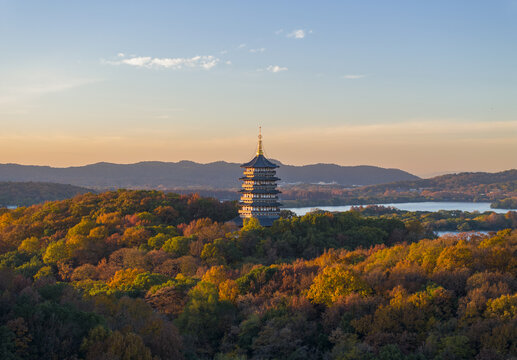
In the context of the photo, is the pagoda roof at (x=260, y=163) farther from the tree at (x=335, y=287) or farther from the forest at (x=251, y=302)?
the tree at (x=335, y=287)

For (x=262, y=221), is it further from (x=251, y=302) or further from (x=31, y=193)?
(x=31, y=193)

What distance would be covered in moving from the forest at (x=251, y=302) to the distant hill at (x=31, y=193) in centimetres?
10026

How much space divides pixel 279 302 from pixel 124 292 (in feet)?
30.4

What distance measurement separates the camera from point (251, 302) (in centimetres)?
2928

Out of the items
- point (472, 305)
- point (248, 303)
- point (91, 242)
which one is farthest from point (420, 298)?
point (91, 242)

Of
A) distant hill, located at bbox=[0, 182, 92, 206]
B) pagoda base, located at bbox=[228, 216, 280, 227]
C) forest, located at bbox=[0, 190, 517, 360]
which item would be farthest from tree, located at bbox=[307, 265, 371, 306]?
distant hill, located at bbox=[0, 182, 92, 206]

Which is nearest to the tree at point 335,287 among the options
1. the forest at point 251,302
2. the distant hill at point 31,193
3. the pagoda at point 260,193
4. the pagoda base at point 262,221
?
the forest at point 251,302

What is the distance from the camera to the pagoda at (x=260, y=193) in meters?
55.4

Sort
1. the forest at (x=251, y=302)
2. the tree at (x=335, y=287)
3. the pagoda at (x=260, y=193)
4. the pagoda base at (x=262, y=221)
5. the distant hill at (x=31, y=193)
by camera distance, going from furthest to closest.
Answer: the distant hill at (x=31, y=193), the pagoda at (x=260, y=193), the pagoda base at (x=262, y=221), the tree at (x=335, y=287), the forest at (x=251, y=302)

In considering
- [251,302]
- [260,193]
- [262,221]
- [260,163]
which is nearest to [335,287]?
[251,302]

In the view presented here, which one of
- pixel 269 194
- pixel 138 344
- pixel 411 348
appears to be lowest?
pixel 411 348

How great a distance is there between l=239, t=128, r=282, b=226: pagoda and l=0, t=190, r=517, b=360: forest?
8730 mm

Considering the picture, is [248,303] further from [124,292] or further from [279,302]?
[124,292]

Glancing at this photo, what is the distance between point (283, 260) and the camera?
44.0 m
